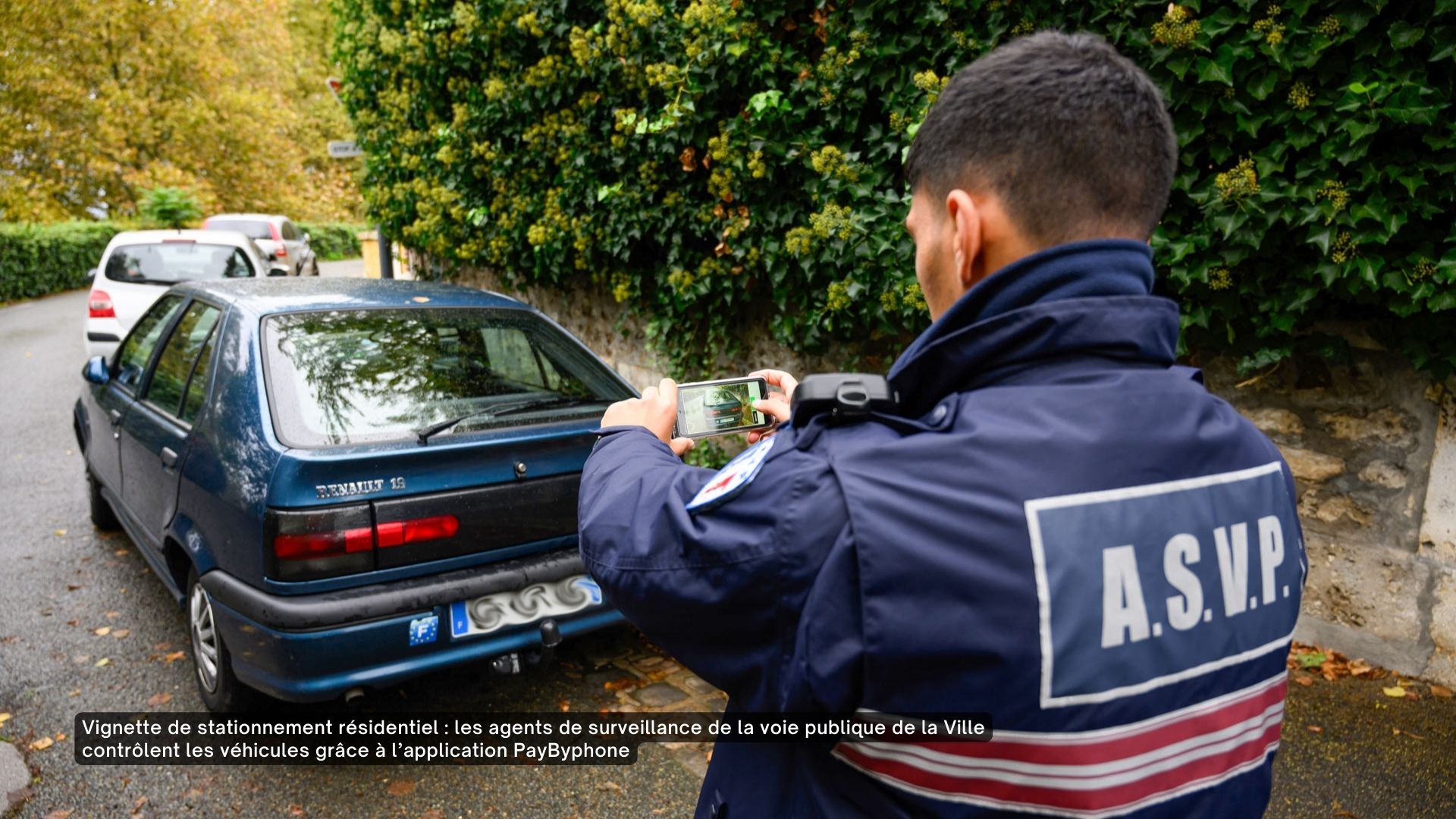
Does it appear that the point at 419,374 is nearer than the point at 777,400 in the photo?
No

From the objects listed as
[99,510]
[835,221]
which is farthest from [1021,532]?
[99,510]

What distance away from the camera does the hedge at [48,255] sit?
65.4ft

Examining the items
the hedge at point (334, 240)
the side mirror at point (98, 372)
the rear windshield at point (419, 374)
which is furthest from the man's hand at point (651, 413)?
the hedge at point (334, 240)

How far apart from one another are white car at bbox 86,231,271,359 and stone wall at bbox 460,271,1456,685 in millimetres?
9940

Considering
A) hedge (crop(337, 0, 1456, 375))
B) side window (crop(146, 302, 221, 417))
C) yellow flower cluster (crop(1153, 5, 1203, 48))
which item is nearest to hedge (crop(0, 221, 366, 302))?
hedge (crop(337, 0, 1456, 375))

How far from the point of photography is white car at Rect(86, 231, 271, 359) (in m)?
9.73

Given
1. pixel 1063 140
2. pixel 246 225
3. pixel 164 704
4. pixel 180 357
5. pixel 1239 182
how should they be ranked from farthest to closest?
pixel 246 225, pixel 180 357, pixel 164 704, pixel 1239 182, pixel 1063 140

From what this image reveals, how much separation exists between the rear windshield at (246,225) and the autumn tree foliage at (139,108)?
231 inches

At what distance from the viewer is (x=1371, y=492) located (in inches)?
140

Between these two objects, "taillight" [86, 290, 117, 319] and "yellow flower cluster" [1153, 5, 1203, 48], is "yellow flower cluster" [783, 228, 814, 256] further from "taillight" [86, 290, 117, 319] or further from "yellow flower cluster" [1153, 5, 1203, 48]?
"taillight" [86, 290, 117, 319]

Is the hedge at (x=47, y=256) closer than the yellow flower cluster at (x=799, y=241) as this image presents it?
No

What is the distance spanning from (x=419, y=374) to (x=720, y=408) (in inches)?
87.2

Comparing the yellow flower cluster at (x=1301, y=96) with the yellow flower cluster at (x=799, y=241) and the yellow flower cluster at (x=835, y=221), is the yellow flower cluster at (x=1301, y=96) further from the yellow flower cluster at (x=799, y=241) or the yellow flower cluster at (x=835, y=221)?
the yellow flower cluster at (x=799, y=241)

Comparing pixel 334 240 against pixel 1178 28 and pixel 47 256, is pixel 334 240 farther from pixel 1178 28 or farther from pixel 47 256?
pixel 1178 28
